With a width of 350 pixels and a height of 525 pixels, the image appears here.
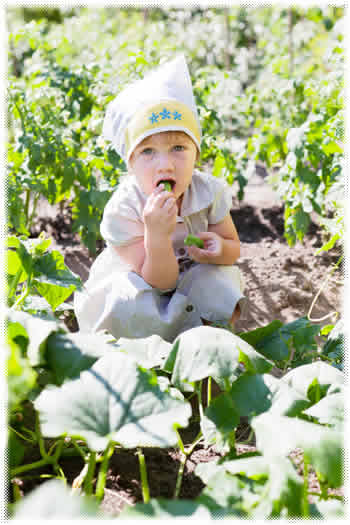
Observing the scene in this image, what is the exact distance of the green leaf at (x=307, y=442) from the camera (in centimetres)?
93

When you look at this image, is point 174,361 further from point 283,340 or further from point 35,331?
point 283,340

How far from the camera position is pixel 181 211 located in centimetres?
199

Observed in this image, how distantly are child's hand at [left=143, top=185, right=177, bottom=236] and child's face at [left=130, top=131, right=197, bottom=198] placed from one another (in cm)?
7

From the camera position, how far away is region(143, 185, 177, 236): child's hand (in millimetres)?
1710

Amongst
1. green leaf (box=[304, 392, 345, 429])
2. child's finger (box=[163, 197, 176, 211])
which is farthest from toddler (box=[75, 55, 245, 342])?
green leaf (box=[304, 392, 345, 429])

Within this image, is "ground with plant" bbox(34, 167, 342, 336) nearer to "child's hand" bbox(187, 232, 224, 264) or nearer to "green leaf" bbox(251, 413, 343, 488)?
"child's hand" bbox(187, 232, 224, 264)

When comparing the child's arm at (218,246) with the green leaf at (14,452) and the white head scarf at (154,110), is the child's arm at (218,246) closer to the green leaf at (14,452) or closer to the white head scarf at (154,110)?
the white head scarf at (154,110)

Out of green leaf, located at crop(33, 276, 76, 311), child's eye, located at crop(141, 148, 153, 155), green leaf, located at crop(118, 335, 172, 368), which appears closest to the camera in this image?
green leaf, located at crop(118, 335, 172, 368)

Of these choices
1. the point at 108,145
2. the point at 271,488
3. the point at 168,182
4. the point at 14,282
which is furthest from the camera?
the point at 108,145

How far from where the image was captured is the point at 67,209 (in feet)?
12.0

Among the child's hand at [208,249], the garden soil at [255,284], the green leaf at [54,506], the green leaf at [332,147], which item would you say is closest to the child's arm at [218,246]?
the child's hand at [208,249]

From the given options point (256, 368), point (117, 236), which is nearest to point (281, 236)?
point (117, 236)

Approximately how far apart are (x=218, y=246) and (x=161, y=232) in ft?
0.82

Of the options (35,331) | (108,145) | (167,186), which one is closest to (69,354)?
(35,331)
